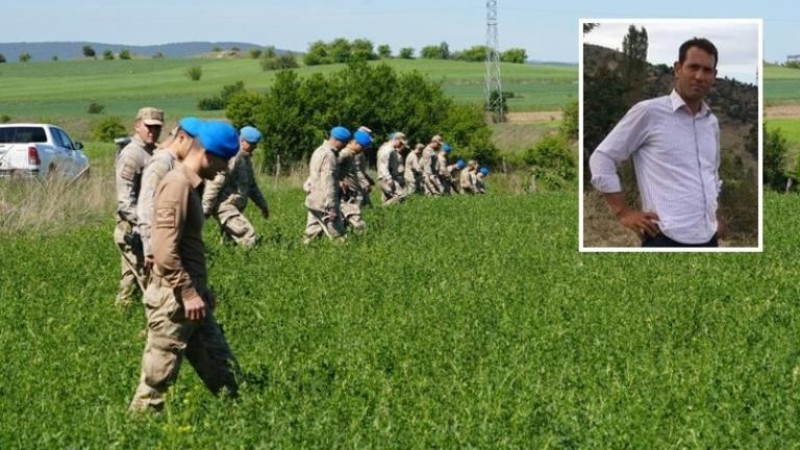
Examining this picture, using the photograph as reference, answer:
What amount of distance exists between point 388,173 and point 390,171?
0.29 meters

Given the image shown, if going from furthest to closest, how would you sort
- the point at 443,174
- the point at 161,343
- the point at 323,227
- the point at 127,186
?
the point at 443,174, the point at 323,227, the point at 127,186, the point at 161,343

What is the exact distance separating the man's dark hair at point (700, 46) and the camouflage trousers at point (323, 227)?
12.1m

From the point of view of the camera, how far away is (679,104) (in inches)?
328

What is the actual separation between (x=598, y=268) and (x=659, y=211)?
8206 mm

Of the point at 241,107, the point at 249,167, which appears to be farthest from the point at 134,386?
the point at 241,107

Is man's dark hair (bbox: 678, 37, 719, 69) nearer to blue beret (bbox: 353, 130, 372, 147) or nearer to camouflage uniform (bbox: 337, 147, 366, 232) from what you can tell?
blue beret (bbox: 353, 130, 372, 147)

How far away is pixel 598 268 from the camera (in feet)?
Answer: 55.1

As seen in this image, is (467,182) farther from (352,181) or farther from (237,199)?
(237,199)

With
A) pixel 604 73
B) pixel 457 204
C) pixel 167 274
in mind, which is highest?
pixel 604 73

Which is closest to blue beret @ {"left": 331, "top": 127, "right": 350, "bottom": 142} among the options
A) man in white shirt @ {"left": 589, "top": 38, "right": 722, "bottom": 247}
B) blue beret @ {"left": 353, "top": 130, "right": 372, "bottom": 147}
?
blue beret @ {"left": 353, "top": 130, "right": 372, "bottom": 147}

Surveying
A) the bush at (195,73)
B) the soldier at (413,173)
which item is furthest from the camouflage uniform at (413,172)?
the bush at (195,73)

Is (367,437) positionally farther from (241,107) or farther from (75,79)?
(75,79)

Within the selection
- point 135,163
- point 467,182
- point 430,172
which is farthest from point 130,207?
point 467,182

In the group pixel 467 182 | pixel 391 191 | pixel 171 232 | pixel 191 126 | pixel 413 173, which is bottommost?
pixel 467 182
